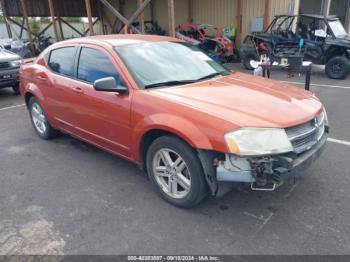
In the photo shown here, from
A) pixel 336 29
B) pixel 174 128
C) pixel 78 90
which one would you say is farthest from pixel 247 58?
pixel 174 128

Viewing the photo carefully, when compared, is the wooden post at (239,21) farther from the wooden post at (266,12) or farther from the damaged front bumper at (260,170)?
the damaged front bumper at (260,170)

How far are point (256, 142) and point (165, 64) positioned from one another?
157 centimetres

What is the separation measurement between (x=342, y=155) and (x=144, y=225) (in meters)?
2.84

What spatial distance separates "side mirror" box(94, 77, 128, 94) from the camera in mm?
3211

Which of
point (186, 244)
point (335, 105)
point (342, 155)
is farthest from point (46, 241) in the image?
point (335, 105)

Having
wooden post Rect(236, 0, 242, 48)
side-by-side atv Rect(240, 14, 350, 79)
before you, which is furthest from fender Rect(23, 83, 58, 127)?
wooden post Rect(236, 0, 242, 48)

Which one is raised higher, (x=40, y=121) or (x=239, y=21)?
(x=239, y=21)

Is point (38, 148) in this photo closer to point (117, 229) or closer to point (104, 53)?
point (104, 53)

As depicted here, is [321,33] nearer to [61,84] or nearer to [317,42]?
[317,42]

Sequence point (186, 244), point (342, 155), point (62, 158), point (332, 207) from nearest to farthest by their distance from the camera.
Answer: point (186, 244) < point (332, 207) < point (342, 155) < point (62, 158)

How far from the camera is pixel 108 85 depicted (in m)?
3.22

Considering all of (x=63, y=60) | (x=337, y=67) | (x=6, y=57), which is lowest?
(x=337, y=67)

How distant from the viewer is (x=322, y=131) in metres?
3.25

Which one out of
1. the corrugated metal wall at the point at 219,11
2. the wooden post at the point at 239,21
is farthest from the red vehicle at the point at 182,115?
the wooden post at the point at 239,21
